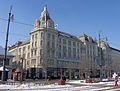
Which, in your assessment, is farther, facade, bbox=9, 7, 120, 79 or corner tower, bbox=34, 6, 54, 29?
corner tower, bbox=34, 6, 54, 29

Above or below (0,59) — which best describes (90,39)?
above

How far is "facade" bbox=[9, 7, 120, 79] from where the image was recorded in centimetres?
8519

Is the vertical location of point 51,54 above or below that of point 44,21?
below

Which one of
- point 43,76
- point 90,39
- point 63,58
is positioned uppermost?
point 90,39

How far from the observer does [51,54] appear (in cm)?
8856

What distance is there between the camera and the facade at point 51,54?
279 ft

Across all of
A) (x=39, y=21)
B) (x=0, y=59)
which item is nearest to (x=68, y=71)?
(x=39, y=21)

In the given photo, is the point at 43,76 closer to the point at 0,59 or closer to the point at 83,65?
the point at 83,65

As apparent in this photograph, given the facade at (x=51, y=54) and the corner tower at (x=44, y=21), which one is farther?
the corner tower at (x=44, y=21)

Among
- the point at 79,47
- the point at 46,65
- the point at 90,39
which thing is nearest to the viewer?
the point at 46,65

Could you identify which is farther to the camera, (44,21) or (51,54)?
(44,21)

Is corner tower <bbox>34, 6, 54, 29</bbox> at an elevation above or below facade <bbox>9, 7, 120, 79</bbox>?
above

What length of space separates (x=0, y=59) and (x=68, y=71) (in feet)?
112

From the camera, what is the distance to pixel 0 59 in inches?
2547
